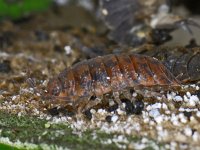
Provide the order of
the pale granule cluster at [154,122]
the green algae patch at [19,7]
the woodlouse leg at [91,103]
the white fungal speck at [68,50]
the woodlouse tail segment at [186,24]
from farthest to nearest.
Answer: the green algae patch at [19,7] < the white fungal speck at [68,50] < the woodlouse tail segment at [186,24] < the woodlouse leg at [91,103] < the pale granule cluster at [154,122]

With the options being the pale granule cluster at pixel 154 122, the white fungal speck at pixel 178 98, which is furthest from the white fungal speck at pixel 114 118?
the white fungal speck at pixel 178 98

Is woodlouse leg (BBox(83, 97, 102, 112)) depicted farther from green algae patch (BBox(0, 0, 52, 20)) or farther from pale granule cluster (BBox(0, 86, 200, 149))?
green algae patch (BBox(0, 0, 52, 20))

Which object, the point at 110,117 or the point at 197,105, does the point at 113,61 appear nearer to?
the point at 110,117

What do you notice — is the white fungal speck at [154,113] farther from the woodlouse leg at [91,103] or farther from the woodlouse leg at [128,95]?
the woodlouse leg at [91,103]

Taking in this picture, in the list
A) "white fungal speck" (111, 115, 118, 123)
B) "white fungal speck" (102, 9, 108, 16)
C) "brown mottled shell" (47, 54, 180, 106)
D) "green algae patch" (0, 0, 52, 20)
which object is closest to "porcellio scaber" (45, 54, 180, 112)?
"brown mottled shell" (47, 54, 180, 106)

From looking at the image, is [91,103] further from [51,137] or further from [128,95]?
[51,137]

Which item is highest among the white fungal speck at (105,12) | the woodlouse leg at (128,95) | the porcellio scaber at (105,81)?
the white fungal speck at (105,12)

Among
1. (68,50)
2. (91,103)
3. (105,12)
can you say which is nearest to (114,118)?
(91,103)

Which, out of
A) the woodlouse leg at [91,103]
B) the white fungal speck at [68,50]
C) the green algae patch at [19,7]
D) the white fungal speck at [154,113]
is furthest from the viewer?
the green algae patch at [19,7]

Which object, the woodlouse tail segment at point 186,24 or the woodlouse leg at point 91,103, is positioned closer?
the woodlouse leg at point 91,103
